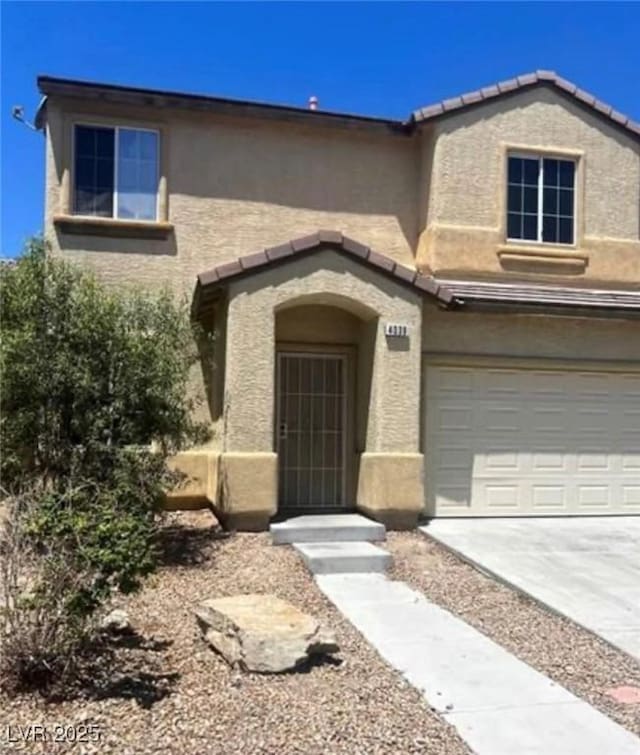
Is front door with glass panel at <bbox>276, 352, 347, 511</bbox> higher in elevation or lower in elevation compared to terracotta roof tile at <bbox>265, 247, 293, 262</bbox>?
lower

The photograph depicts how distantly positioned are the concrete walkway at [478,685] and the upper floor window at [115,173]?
8406 mm

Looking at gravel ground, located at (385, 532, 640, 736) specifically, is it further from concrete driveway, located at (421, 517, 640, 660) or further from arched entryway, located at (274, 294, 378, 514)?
arched entryway, located at (274, 294, 378, 514)

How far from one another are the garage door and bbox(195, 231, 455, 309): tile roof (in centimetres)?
167

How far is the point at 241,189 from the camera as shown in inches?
603

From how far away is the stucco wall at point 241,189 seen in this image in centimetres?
1455

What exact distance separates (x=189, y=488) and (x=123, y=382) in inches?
159

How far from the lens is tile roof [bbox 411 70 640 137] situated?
1559 centimetres

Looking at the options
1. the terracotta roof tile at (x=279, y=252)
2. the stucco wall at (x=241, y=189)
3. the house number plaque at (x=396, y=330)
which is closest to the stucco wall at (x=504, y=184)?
the stucco wall at (x=241, y=189)

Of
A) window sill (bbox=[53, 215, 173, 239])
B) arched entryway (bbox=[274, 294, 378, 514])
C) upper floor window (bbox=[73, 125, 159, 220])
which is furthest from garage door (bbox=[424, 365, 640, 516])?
upper floor window (bbox=[73, 125, 159, 220])

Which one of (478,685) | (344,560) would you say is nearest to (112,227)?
(344,560)

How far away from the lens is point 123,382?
10883mm

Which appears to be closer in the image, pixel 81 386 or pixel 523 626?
pixel 523 626

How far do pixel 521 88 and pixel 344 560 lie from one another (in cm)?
1028

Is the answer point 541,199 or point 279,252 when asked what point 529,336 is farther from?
point 279,252
